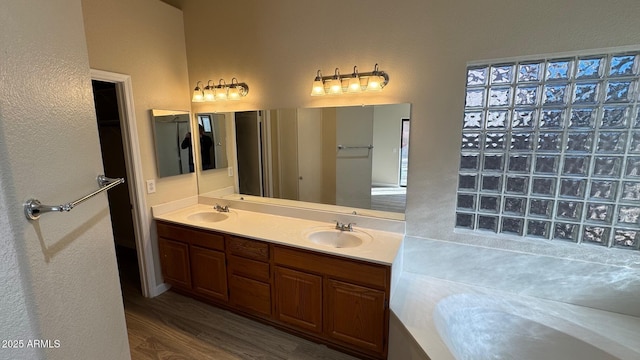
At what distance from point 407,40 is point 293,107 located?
3.39 ft

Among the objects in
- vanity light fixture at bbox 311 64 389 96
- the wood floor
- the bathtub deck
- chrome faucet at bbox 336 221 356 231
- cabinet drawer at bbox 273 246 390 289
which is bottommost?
the wood floor

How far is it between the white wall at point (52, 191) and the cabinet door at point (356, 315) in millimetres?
1211

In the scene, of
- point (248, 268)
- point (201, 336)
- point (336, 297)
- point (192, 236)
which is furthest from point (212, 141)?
point (336, 297)

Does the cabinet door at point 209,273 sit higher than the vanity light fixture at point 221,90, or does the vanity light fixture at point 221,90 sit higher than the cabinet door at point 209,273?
the vanity light fixture at point 221,90

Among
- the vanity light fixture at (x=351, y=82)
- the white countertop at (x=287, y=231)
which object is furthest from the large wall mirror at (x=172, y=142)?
the vanity light fixture at (x=351, y=82)

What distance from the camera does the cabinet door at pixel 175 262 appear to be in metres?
2.49

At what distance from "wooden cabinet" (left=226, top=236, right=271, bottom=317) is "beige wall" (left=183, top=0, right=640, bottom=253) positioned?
120 centimetres

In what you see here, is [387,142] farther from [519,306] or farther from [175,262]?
[175,262]

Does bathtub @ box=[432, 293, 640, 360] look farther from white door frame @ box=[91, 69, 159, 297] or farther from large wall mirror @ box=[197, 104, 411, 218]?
white door frame @ box=[91, 69, 159, 297]

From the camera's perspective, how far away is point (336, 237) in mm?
2219

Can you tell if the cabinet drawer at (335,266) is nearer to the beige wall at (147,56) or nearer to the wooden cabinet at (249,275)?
the wooden cabinet at (249,275)

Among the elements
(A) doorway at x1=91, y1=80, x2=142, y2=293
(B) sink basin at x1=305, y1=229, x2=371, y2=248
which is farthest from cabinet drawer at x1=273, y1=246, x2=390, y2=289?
(A) doorway at x1=91, y1=80, x2=142, y2=293

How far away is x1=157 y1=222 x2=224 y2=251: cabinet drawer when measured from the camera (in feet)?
7.48

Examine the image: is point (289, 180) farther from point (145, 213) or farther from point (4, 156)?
point (4, 156)
